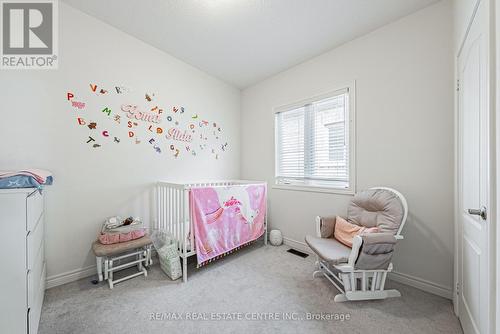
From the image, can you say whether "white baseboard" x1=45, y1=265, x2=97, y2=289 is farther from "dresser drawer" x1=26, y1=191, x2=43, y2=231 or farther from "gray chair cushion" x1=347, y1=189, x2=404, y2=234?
"gray chair cushion" x1=347, y1=189, x2=404, y2=234

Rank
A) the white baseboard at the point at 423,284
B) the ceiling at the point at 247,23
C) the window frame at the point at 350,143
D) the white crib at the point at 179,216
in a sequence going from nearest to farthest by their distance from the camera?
the white baseboard at the point at 423,284 → the ceiling at the point at 247,23 → the white crib at the point at 179,216 → the window frame at the point at 350,143

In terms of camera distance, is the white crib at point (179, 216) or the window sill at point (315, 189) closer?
the white crib at point (179, 216)

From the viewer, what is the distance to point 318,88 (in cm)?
245

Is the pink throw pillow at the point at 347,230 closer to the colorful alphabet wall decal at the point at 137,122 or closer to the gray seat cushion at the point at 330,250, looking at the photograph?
the gray seat cushion at the point at 330,250

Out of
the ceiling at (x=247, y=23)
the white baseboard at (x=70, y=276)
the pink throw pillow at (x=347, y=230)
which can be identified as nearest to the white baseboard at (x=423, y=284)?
the pink throw pillow at (x=347, y=230)

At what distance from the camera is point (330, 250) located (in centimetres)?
170

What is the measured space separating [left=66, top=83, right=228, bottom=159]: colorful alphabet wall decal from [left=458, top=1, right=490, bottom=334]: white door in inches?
105

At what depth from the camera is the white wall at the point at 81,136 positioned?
5.28 ft

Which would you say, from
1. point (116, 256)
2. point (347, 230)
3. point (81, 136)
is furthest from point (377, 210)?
point (81, 136)

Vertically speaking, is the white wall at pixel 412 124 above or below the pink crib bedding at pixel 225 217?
above

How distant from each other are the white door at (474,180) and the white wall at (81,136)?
8.81 ft

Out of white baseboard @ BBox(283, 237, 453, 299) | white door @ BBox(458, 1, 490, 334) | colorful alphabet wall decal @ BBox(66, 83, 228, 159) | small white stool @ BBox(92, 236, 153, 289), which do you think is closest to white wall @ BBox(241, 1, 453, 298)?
white baseboard @ BBox(283, 237, 453, 299)

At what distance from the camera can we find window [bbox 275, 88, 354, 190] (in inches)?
88.1

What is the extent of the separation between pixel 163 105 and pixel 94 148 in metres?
0.90
